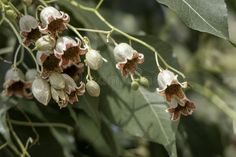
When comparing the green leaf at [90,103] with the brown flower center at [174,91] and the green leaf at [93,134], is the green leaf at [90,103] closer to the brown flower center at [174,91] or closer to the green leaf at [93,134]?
the brown flower center at [174,91]

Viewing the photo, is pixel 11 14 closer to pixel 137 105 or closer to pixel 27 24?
pixel 27 24

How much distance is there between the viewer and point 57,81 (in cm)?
112

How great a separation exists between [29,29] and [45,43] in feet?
0.25

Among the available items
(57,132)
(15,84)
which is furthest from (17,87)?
(57,132)

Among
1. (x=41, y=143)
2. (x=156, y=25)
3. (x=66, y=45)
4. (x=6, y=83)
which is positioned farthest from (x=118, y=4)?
(x=66, y=45)

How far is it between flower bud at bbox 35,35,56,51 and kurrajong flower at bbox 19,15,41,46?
7cm

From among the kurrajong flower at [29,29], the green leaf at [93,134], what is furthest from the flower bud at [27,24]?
the green leaf at [93,134]

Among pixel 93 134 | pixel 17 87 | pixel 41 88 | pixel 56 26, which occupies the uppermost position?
pixel 56 26

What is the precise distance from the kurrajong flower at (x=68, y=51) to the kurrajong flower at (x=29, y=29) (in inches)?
2.3

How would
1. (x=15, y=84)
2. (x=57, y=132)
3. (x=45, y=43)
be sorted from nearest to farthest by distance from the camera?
(x=45, y=43) < (x=15, y=84) < (x=57, y=132)

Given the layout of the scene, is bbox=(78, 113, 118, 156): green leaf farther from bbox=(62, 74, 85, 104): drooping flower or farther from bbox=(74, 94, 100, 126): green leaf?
bbox=(62, 74, 85, 104): drooping flower

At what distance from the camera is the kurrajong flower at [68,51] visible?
1.11 metres

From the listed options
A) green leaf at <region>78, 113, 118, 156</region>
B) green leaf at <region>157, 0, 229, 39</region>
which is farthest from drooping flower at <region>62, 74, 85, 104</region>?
green leaf at <region>78, 113, 118, 156</region>

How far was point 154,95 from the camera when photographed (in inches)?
53.4
